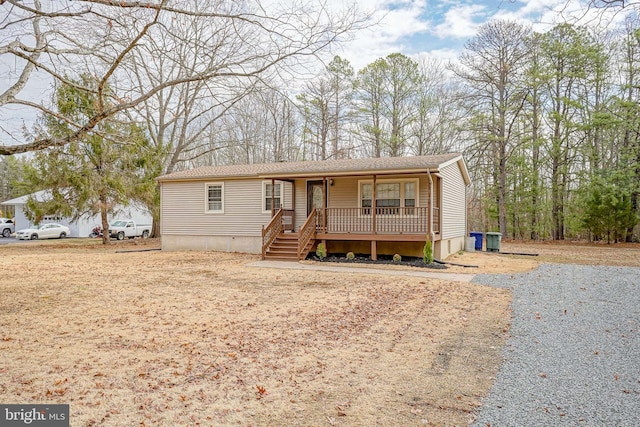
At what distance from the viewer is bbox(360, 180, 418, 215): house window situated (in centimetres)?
1466

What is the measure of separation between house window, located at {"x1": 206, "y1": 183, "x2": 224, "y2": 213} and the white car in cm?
1822

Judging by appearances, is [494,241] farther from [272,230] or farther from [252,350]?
[252,350]

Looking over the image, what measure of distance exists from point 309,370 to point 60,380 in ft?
8.01

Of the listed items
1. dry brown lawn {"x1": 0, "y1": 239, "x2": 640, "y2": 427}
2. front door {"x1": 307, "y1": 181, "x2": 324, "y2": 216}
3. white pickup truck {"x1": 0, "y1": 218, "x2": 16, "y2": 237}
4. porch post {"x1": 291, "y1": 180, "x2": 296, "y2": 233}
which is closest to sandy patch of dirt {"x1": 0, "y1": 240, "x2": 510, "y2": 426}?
dry brown lawn {"x1": 0, "y1": 239, "x2": 640, "y2": 427}

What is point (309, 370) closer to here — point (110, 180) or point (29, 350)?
point (29, 350)

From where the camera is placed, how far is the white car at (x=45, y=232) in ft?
92.4

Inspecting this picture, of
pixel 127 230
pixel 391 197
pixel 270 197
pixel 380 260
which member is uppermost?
pixel 270 197

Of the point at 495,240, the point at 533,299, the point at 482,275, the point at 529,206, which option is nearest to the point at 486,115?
the point at 529,206

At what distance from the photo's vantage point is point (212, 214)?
696 inches

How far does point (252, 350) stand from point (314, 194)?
11829mm

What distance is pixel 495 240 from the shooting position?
18.1 meters

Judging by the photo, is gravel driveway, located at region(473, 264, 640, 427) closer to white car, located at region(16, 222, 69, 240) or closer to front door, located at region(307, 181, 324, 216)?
front door, located at region(307, 181, 324, 216)

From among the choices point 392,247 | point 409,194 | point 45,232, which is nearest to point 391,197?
point 409,194

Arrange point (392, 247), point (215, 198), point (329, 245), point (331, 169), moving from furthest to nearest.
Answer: point (215, 198)
point (329, 245)
point (392, 247)
point (331, 169)
